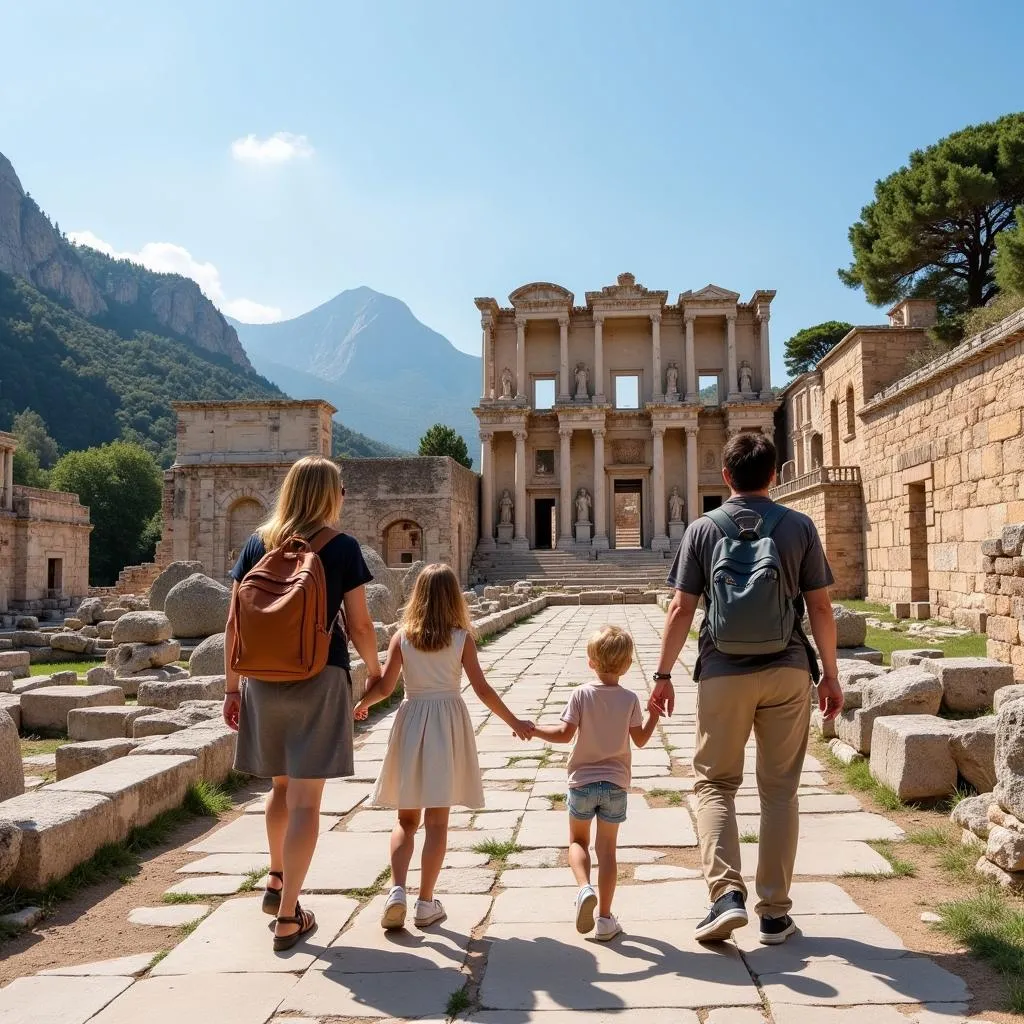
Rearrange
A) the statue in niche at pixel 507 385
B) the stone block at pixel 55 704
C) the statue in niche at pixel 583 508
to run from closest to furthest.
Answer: the stone block at pixel 55 704 → the statue in niche at pixel 583 508 → the statue in niche at pixel 507 385

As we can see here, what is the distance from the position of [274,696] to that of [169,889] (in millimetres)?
1336

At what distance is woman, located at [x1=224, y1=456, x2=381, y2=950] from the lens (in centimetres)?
341

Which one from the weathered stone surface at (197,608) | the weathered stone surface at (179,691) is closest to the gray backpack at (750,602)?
the weathered stone surface at (179,691)

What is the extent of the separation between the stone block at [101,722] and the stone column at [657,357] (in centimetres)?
3440

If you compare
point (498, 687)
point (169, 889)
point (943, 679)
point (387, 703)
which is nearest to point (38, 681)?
point (387, 703)

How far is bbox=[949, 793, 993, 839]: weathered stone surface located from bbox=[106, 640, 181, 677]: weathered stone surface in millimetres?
9733

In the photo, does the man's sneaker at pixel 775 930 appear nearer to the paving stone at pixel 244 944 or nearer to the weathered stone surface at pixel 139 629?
the paving stone at pixel 244 944

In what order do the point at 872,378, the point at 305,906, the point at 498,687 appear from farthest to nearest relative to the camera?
the point at 872,378 → the point at 498,687 → the point at 305,906

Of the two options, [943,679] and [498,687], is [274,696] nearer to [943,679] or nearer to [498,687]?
[943,679]

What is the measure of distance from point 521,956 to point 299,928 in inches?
33.0

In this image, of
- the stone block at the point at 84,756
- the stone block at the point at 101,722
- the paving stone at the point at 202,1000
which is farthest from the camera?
the stone block at the point at 101,722

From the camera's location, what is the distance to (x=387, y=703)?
9219mm

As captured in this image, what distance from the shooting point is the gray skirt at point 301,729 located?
3.43 m

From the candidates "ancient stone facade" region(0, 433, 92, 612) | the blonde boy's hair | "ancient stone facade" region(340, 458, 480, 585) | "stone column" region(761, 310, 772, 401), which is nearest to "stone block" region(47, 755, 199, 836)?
the blonde boy's hair
